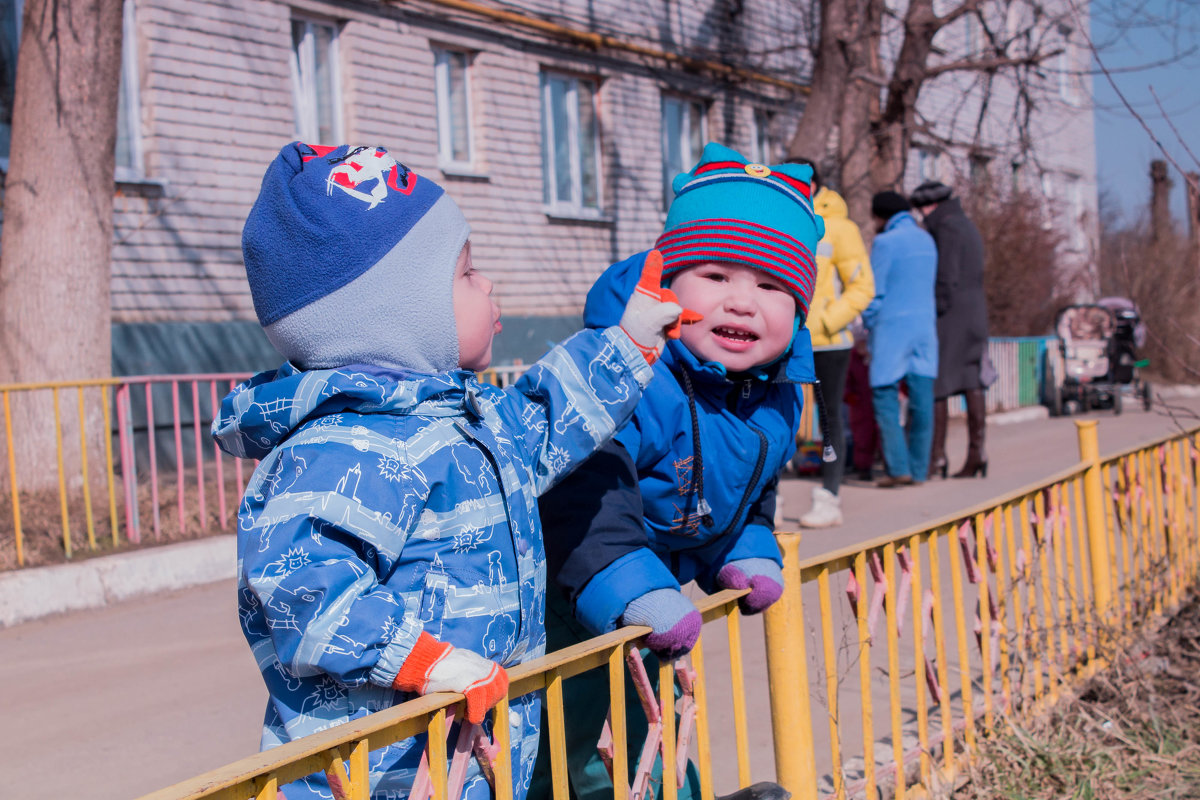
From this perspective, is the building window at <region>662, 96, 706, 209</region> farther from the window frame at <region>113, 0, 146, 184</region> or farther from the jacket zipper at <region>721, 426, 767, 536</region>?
the jacket zipper at <region>721, 426, 767, 536</region>

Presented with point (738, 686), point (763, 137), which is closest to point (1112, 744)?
point (738, 686)

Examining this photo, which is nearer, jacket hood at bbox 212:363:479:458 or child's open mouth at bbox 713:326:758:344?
jacket hood at bbox 212:363:479:458

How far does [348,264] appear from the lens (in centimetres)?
184

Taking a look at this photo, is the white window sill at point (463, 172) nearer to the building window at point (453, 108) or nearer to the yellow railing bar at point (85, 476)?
the building window at point (453, 108)

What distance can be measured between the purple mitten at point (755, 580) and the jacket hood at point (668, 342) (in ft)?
1.31

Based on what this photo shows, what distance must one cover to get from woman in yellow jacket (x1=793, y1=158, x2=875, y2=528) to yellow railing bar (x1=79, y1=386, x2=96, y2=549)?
4.03 meters

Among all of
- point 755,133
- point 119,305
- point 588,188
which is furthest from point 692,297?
point 755,133

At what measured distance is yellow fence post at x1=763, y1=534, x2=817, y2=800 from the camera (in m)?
2.35

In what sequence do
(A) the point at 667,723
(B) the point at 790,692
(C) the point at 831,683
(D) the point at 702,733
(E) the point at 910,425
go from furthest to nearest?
(E) the point at 910,425 → (C) the point at 831,683 → (B) the point at 790,692 → (D) the point at 702,733 → (A) the point at 667,723

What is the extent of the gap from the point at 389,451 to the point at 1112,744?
8.71 ft

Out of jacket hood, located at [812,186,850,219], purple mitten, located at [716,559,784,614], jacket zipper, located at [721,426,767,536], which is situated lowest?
purple mitten, located at [716,559,784,614]

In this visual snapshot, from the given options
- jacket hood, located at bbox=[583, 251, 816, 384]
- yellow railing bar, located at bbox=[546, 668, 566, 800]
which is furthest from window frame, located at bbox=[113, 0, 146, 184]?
yellow railing bar, located at bbox=[546, 668, 566, 800]

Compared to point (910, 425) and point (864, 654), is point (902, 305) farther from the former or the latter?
point (864, 654)

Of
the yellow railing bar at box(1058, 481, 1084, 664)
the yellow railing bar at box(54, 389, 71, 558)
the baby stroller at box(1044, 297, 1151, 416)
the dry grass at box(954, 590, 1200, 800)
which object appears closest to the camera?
the dry grass at box(954, 590, 1200, 800)
